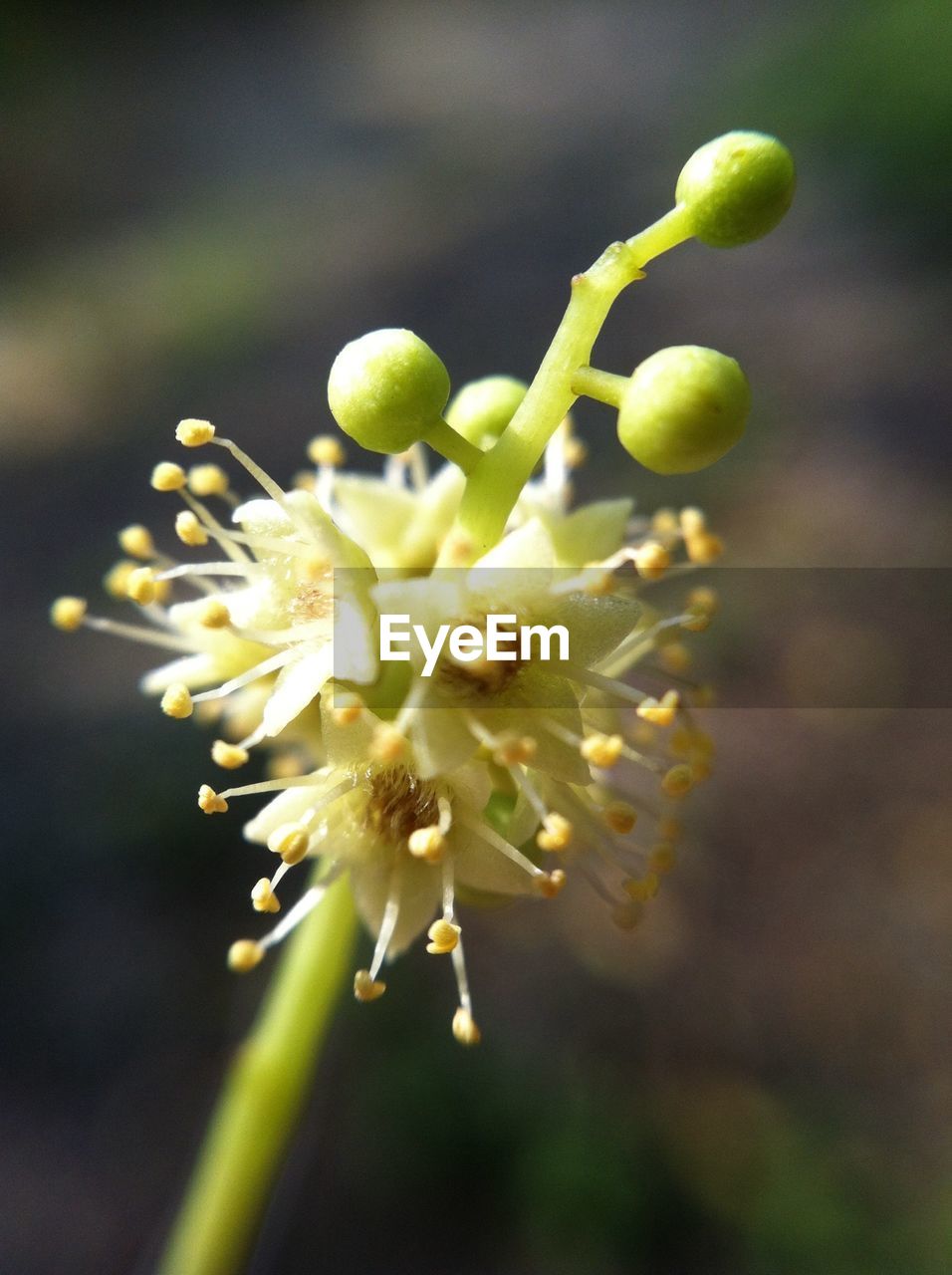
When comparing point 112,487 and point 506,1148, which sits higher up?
point 112,487

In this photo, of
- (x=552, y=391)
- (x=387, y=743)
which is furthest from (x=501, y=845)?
(x=552, y=391)

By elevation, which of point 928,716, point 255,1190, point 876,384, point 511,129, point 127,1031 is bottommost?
point 255,1190

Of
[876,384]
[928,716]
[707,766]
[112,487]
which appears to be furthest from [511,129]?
[707,766]

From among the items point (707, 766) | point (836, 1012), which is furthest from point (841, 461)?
point (707, 766)

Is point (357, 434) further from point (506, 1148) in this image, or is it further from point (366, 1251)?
point (366, 1251)

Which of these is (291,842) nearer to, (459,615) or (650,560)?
(459,615)

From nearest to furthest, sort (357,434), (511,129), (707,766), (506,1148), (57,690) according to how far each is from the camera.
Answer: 1. (357,434)
2. (707,766)
3. (506,1148)
4. (57,690)
5. (511,129)

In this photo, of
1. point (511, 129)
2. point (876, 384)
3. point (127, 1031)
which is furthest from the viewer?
point (511, 129)

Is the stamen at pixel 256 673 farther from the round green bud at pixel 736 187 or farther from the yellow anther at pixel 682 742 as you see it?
the round green bud at pixel 736 187

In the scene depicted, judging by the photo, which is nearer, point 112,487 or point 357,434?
point 357,434
